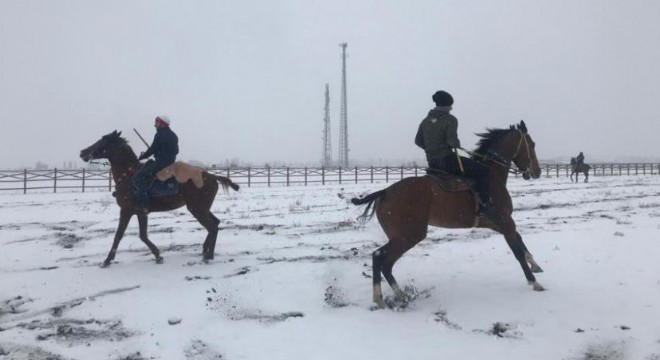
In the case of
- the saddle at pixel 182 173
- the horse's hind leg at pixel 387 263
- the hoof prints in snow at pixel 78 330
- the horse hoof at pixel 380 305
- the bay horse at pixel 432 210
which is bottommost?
the hoof prints in snow at pixel 78 330

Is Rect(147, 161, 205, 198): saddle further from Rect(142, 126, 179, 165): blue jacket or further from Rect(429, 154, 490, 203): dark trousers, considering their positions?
Rect(429, 154, 490, 203): dark trousers

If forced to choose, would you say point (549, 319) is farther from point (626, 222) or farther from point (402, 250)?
point (626, 222)

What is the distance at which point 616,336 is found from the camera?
4.73m

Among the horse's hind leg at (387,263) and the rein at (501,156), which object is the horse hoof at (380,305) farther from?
the rein at (501,156)

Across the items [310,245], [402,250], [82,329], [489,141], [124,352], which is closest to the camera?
[124,352]

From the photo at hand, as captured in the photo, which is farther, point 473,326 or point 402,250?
point 402,250

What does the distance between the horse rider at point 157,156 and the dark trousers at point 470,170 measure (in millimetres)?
4807

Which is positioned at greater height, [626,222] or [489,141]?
[489,141]

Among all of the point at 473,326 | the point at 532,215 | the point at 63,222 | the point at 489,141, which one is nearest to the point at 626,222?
the point at 532,215

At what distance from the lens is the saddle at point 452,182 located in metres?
5.95

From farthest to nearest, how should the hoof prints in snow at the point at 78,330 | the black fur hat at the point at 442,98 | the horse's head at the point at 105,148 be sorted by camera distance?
the horse's head at the point at 105,148, the black fur hat at the point at 442,98, the hoof prints in snow at the point at 78,330

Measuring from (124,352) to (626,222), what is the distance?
1194cm

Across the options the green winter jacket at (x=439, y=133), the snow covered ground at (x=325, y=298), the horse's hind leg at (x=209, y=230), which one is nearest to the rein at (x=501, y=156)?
the green winter jacket at (x=439, y=133)

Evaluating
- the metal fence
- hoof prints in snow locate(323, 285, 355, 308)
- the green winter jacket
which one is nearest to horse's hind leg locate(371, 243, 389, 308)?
hoof prints in snow locate(323, 285, 355, 308)
